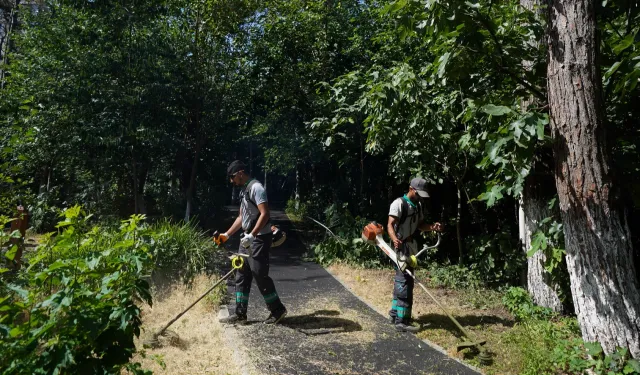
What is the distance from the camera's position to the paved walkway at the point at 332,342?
442cm

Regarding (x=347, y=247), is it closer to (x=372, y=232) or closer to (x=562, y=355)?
(x=372, y=232)

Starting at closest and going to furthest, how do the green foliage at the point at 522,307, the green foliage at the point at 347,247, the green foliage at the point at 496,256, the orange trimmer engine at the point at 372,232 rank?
the orange trimmer engine at the point at 372,232, the green foliage at the point at 522,307, the green foliage at the point at 496,256, the green foliage at the point at 347,247

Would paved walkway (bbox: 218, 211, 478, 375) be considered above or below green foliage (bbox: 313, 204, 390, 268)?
below

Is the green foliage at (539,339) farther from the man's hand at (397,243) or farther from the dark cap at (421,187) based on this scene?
→ the dark cap at (421,187)

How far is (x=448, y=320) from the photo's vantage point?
233 inches

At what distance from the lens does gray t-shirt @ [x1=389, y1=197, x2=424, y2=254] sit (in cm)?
549

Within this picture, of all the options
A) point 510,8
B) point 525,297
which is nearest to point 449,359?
point 525,297

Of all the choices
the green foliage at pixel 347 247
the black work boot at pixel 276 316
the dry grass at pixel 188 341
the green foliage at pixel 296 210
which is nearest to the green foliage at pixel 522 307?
the black work boot at pixel 276 316

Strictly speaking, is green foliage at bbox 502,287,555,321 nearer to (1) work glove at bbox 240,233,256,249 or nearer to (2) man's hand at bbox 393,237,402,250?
(2) man's hand at bbox 393,237,402,250

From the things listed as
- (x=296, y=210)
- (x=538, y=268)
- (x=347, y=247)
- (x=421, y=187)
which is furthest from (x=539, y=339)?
(x=296, y=210)

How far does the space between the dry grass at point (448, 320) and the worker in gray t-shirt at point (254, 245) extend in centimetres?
165

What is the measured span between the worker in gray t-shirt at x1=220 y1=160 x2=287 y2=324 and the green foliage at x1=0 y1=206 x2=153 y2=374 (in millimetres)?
2447

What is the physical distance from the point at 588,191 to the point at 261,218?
3.22 meters

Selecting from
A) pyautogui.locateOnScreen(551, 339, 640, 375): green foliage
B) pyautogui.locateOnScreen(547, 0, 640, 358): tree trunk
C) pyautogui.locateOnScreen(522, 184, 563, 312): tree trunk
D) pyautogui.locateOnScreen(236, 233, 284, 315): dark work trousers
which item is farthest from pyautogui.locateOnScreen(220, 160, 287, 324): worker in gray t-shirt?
pyautogui.locateOnScreen(522, 184, 563, 312): tree trunk
